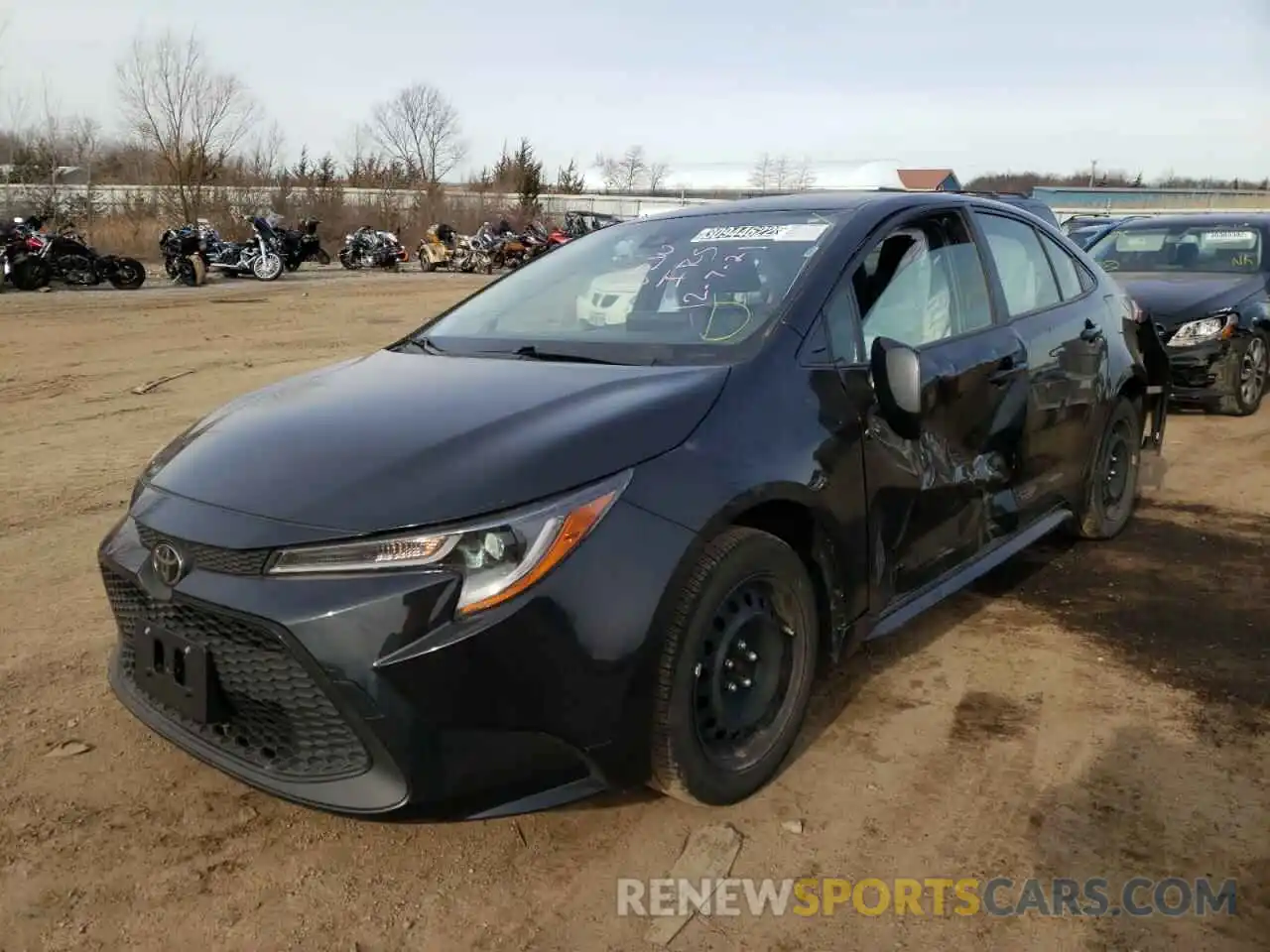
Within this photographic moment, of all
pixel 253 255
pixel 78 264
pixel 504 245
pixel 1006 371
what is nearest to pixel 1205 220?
pixel 1006 371

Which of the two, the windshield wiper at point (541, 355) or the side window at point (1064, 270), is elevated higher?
the side window at point (1064, 270)

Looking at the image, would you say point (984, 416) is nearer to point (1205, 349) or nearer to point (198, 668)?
point (198, 668)

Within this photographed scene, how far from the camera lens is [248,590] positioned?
7.25ft

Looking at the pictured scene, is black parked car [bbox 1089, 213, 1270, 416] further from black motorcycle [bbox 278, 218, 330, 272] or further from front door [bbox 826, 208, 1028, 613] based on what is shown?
black motorcycle [bbox 278, 218, 330, 272]

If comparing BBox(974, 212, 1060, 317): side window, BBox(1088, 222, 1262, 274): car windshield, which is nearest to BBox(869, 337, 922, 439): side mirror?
BBox(974, 212, 1060, 317): side window

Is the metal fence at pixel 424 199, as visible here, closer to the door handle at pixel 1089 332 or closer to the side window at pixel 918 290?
the door handle at pixel 1089 332

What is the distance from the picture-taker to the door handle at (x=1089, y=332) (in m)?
4.34

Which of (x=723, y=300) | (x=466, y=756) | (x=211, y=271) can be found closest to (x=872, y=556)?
(x=723, y=300)

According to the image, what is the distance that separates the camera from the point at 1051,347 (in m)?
4.04

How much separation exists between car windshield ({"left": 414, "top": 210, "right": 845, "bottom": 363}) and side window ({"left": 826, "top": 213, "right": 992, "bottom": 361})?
0.18 meters

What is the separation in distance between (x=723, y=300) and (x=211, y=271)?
21.9 meters

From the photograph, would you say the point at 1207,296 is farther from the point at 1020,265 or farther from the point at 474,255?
the point at 474,255

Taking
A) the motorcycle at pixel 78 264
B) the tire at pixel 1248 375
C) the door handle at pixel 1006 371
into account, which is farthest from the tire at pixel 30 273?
the door handle at pixel 1006 371

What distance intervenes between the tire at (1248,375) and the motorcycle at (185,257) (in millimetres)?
17818
